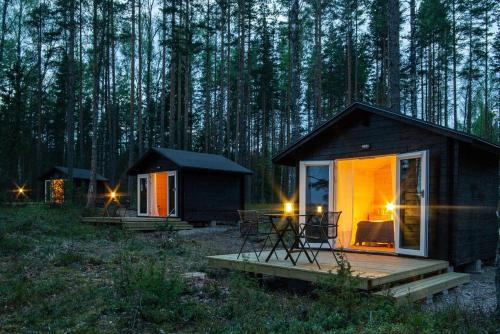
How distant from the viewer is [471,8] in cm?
2317

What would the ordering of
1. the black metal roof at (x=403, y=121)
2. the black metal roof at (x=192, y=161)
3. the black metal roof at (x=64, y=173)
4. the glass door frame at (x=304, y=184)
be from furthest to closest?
the black metal roof at (x=64, y=173)
the black metal roof at (x=192, y=161)
the glass door frame at (x=304, y=184)
the black metal roof at (x=403, y=121)

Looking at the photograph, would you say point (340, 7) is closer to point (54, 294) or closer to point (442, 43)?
point (442, 43)

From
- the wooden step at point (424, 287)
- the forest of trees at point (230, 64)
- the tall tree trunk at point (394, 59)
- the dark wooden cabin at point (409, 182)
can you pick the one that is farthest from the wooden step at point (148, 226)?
the wooden step at point (424, 287)

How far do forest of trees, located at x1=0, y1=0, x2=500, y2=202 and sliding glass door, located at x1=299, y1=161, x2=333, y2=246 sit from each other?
401 inches

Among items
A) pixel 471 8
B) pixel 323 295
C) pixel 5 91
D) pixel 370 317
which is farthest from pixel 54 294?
pixel 471 8

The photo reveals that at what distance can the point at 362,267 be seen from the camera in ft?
21.0

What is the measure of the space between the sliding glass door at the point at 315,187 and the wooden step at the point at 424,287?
9.40ft

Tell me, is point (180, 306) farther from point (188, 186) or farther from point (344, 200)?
point (188, 186)

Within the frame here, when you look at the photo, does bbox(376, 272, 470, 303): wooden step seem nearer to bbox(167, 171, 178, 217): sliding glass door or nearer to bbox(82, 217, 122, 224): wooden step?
bbox(82, 217, 122, 224): wooden step

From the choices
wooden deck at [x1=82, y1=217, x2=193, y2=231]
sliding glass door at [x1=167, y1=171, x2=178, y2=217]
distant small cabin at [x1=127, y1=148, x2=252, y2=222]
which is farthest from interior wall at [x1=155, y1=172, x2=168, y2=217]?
wooden deck at [x1=82, y1=217, x2=193, y2=231]

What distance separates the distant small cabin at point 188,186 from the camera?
16312mm

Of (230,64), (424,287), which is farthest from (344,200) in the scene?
(230,64)

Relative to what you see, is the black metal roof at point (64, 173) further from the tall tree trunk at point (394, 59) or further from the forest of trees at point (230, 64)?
the tall tree trunk at point (394, 59)

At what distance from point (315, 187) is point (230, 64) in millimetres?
19587
